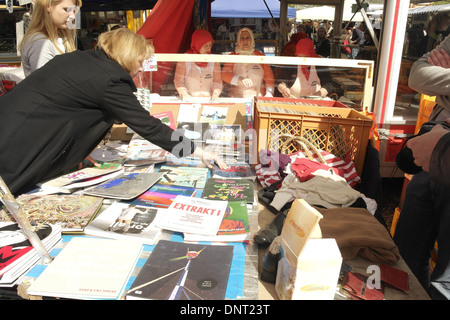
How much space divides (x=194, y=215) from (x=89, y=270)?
458 millimetres

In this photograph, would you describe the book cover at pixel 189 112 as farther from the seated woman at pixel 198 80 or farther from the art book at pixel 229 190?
the art book at pixel 229 190

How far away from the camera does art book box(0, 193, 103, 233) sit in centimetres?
129

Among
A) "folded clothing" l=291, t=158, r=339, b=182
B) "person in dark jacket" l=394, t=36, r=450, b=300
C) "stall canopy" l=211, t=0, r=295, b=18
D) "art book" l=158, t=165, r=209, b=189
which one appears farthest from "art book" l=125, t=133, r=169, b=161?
"stall canopy" l=211, t=0, r=295, b=18

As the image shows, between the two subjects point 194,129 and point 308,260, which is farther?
point 194,129

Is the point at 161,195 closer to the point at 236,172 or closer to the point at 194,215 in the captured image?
the point at 194,215

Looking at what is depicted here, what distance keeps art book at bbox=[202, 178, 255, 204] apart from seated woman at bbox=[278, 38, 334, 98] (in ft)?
3.56

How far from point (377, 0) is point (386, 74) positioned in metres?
1.34

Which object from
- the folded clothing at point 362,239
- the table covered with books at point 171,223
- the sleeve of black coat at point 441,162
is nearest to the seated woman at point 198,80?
the table covered with books at point 171,223

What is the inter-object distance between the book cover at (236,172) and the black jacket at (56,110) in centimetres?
Result: 47

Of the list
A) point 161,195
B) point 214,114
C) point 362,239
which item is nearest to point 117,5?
point 214,114

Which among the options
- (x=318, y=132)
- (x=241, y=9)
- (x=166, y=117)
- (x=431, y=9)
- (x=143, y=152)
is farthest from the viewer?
(x=241, y=9)

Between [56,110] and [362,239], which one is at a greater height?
[56,110]

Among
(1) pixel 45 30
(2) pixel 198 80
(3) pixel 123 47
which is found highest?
(1) pixel 45 30

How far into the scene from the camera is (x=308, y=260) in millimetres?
854
